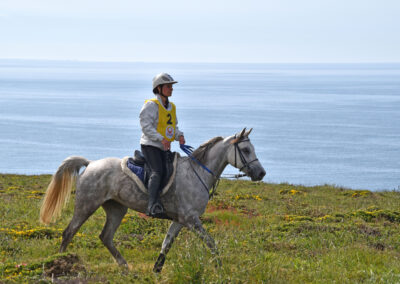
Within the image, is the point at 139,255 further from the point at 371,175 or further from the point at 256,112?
the point at 256,112

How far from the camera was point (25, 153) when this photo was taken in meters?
99.1

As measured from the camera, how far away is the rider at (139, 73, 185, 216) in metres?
9.28

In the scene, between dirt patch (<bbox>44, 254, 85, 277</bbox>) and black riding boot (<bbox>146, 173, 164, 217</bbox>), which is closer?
dirt patch (<bbox>44, 254, 85, 277</bbox>)

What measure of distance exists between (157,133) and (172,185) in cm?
99

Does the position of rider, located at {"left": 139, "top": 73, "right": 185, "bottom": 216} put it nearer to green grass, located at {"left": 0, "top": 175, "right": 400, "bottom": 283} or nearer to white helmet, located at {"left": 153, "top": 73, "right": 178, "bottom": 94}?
white helmet, located at {"left": 153, "top": 73, "right": 178, "bottom": 94}

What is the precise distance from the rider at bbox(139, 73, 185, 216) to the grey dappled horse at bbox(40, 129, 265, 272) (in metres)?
0.32

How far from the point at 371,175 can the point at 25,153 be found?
62.4 m

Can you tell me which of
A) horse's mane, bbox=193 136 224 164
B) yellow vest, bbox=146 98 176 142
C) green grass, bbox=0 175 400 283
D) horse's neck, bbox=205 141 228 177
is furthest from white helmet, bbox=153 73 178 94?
green grass, bbox=0 175 400 283

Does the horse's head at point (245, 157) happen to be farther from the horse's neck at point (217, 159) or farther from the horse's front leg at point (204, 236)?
the horse's front leg at point (204, 236)

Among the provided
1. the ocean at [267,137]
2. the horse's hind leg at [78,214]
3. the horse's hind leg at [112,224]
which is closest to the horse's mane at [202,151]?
the horse's hind leg at [112,224]

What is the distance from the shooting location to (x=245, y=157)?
944 cm

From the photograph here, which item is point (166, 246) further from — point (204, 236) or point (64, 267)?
point (64, 267)

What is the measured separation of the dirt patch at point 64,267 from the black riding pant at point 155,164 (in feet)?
5.87

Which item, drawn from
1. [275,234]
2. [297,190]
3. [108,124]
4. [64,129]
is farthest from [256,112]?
[275,234]
